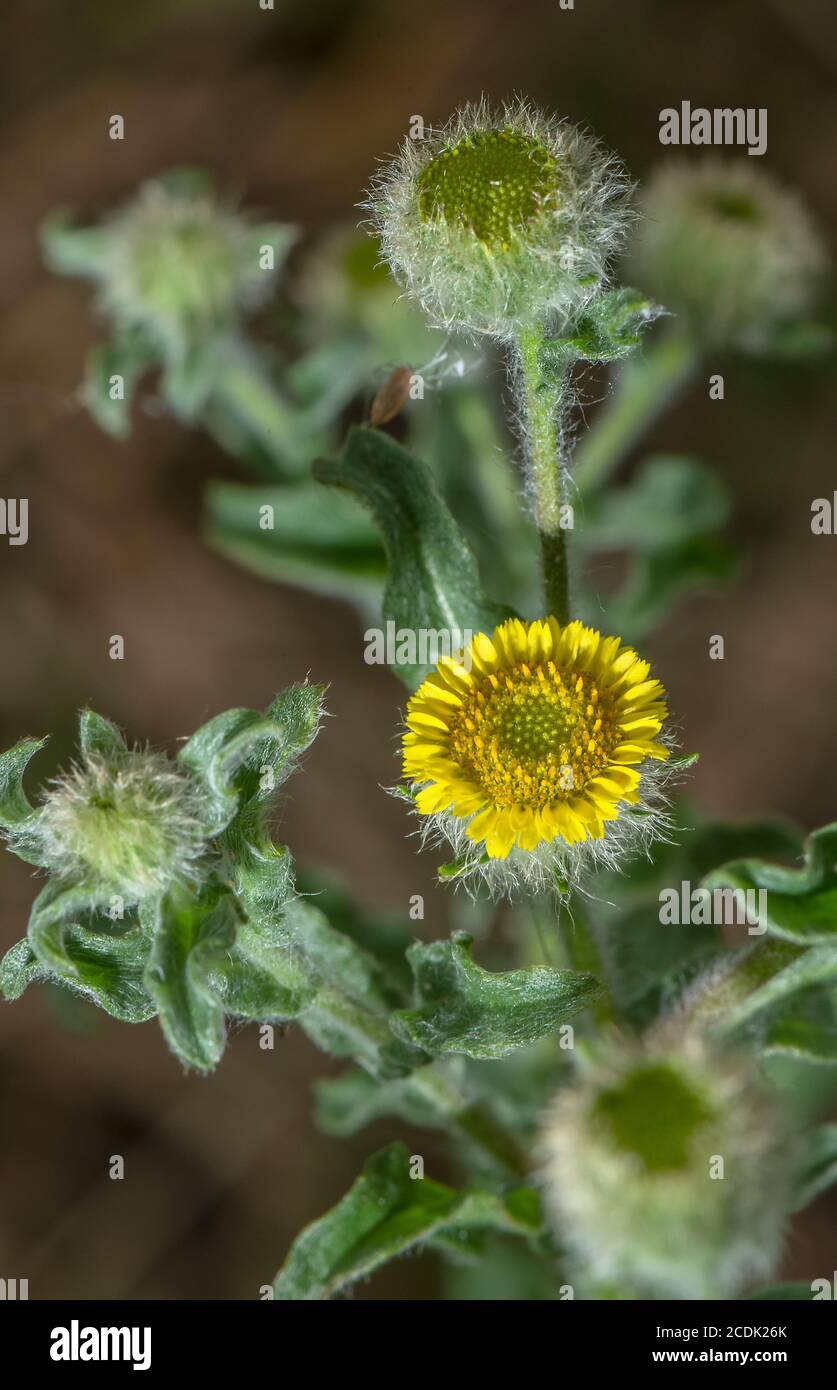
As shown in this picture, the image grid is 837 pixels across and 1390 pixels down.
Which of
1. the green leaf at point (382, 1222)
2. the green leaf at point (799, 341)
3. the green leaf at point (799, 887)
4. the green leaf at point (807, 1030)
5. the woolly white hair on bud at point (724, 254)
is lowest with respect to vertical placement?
the green leaf at point (382, 1222)

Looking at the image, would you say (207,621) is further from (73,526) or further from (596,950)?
(596,950)

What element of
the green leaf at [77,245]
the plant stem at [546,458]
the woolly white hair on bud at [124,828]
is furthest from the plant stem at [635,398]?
the woolly white hair on bud at [124,828]

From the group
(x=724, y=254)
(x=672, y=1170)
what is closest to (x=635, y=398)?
(x=724, y=254)

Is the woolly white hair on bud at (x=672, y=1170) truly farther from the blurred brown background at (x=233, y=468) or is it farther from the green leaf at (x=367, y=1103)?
the blurred brown background at (x=233, y=468)

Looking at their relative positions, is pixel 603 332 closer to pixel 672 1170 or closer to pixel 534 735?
pixel 534 735

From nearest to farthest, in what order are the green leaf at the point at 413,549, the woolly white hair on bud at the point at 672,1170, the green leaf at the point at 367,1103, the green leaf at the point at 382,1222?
1. the woolly white hair on bud at the point at 672,1170
2. the green leaf at the point at 382,1222
3. the green leaf at the point at 413,549
4. the green leaf at the point at 367,1103

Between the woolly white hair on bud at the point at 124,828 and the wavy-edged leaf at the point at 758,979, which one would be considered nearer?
the woolly white hair on bud at the point at 124,828

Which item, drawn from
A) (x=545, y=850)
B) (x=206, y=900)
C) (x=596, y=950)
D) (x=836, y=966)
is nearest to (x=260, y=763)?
(x=206, y=900)

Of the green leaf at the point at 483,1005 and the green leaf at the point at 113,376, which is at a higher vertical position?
the green leaf at the point at 113,376
